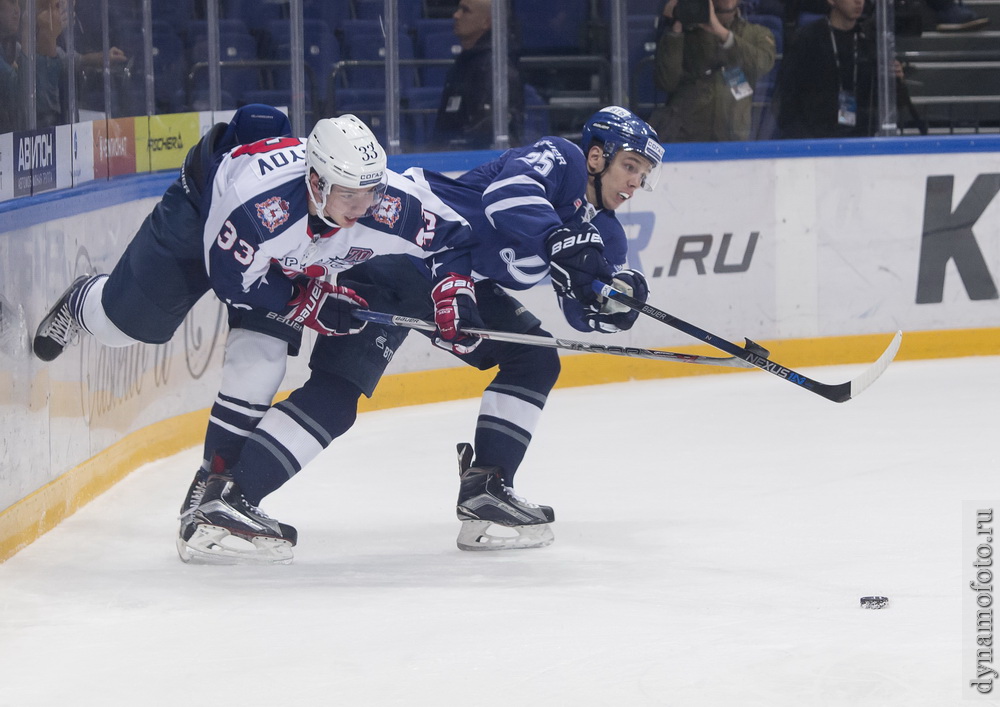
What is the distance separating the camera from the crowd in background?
491cm

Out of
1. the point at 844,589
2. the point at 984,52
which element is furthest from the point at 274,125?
the point at 984,52

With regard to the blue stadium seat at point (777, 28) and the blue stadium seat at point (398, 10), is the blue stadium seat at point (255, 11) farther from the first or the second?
the blue stadium seat at point (777, 28)

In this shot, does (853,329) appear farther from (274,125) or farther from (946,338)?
(274,125)

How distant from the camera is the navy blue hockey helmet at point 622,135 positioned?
10.8 feet

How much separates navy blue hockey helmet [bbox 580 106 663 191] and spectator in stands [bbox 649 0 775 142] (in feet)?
8.09

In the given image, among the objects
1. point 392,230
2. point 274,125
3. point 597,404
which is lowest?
point 597,404

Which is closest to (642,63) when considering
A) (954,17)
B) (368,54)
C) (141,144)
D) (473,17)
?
(473,17)

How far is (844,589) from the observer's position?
9.68 feet

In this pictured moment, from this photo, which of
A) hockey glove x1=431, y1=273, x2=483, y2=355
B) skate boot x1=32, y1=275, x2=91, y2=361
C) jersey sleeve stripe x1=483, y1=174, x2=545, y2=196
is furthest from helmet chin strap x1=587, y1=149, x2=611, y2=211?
skate boot x1=32, y1=275, x2=91, y2=361

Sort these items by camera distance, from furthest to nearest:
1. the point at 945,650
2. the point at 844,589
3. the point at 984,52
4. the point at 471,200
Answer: the point at 984,52 < the point at 471,200 < the point at 844,589 < the point at 945,650

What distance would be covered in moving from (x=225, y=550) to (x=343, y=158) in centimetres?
92

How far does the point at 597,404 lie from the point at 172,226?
7.51 feet

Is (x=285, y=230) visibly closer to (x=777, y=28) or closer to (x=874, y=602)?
(x=874, y=602)

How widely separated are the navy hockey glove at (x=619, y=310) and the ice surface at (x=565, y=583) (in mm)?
524
